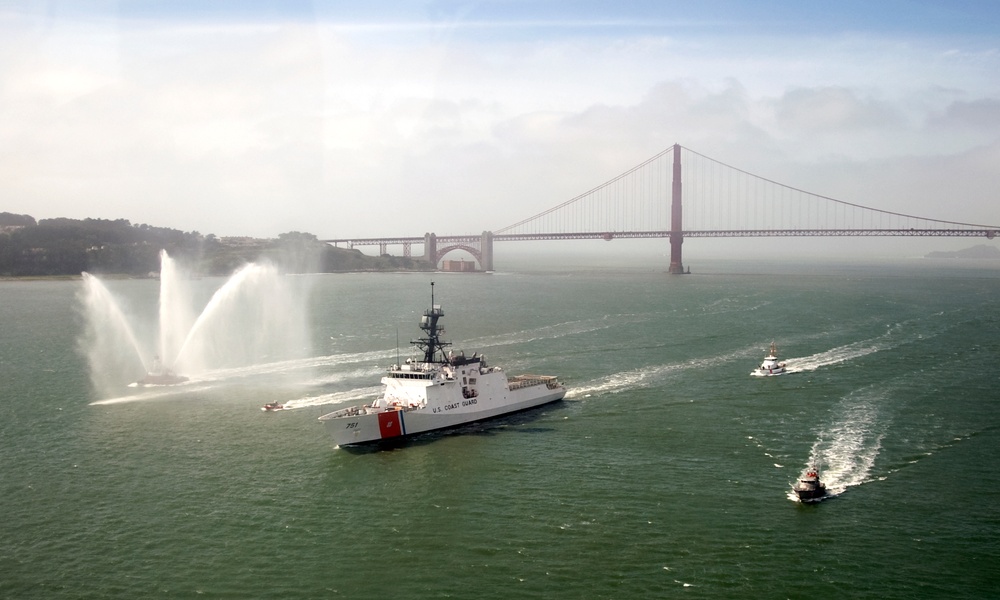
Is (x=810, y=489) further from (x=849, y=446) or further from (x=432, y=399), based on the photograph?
(x=432, y=399)

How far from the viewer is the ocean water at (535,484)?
24344 mm

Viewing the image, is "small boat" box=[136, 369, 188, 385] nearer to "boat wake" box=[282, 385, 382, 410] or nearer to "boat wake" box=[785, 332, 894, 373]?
"boat wake" box=[282, 385, 382, 410]

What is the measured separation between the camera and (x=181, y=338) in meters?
67.2

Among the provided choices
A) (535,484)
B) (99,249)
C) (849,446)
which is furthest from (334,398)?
(99,249)

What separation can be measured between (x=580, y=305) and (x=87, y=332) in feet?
Result: 185

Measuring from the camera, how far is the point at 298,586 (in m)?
23.7

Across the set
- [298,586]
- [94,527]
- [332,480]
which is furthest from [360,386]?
[298,586]

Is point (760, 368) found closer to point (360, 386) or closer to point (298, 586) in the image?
point (360, 386)

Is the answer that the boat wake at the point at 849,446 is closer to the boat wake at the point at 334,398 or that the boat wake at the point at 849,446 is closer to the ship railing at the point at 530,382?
the ship railing at the point at 530,382

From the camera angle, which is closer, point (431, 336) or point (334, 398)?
point (431, 336)

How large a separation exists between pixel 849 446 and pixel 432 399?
65.7ft

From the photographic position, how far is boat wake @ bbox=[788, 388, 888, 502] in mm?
32553

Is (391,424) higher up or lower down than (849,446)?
higher up

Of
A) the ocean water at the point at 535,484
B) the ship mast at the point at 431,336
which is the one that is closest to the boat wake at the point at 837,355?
the ocean water at the point at 535,484
